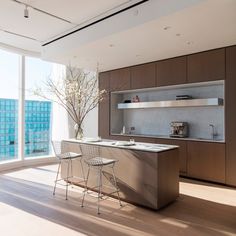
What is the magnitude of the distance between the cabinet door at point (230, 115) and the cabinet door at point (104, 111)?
10.5 feet

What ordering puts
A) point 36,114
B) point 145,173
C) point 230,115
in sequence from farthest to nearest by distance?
1. point 36,114
2. point 230,115
3. point 145,173

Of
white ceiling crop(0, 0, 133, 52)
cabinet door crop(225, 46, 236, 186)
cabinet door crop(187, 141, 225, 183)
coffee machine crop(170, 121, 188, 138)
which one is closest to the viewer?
white ceiling crop(0, 0, 133, 52)

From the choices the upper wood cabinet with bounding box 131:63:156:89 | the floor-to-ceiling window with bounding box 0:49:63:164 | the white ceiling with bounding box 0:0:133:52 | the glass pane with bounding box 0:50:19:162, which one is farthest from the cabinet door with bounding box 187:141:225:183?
the glass pane with bounding box 0:50:19:162

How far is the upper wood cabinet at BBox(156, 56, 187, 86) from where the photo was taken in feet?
16.6

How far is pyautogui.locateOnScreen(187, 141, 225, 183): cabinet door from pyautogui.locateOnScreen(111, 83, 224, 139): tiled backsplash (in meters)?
0.43

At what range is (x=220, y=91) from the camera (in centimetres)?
489

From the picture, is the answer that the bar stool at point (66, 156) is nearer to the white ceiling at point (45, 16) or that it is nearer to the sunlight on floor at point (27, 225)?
the sunlight on floor at point (27, 225)

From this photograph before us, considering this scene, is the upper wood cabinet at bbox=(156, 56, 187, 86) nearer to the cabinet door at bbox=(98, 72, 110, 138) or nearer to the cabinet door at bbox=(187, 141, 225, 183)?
the cabinet door at bbox=(187, 141, 225, 183)

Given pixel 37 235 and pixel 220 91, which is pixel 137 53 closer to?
pixel 220 91

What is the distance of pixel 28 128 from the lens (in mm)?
6641

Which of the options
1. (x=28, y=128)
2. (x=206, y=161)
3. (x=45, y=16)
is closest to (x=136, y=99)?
(x=206, y=161)

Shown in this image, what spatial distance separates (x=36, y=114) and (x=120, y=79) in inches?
105

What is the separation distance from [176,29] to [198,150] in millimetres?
2478

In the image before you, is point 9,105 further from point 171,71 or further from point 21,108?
point 171,71
